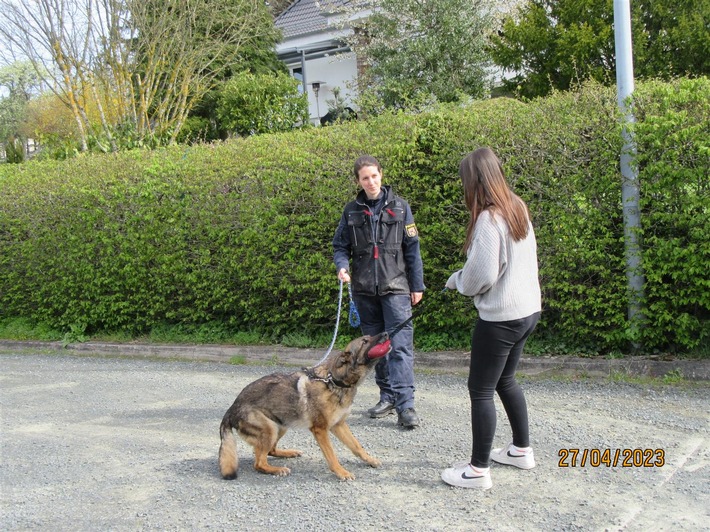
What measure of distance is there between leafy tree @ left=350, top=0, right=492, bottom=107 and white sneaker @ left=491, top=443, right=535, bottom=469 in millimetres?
12826

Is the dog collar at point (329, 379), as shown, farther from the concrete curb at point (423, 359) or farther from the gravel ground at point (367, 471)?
the concrete curb at point (423, 359)

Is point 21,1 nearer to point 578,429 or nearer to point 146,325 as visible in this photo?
point 146,325

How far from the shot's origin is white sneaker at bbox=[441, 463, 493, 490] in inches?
167

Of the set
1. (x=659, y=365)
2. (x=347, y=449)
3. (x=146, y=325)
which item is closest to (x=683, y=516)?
(x=347, y=449)

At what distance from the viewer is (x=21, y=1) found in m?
13.8

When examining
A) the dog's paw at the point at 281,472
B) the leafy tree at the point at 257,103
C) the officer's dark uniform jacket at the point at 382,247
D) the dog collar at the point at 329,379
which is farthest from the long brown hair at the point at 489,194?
the leafy tree at the point at 257,103

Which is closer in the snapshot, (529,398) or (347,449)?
(347,449)

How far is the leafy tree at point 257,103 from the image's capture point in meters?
17.0

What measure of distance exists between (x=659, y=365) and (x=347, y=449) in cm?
332

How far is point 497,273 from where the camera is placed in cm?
402

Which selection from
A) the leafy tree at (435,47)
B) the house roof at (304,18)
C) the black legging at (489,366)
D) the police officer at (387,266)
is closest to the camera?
the black legging at (489,366)

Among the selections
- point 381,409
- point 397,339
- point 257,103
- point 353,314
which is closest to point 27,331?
point 353,314

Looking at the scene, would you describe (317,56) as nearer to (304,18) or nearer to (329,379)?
A: (304,18)

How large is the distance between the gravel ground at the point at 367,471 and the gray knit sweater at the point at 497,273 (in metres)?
1.20
